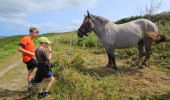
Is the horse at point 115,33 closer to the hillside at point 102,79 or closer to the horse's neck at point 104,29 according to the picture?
the horse's neck at point 104,29

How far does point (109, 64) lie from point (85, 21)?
168cm

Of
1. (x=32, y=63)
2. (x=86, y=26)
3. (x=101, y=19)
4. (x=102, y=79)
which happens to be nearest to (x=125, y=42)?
(x=101, y=19)

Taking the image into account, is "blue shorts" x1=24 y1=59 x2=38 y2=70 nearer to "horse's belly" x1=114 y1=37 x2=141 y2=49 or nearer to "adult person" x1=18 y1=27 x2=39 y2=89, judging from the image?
"adult person" x1=18 y1=27 x2=39 y2=89

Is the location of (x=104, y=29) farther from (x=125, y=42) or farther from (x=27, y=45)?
(x=27, y=45)

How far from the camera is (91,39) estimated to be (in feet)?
53.7

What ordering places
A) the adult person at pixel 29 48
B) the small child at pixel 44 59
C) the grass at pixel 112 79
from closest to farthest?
the grass at pixel 112 79
the small child at pixel 44 59
the adult person at pixel 29 48

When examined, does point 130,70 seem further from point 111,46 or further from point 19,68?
point 19,68

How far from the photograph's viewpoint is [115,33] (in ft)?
35.1

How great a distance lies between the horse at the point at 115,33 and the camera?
34.9 feet

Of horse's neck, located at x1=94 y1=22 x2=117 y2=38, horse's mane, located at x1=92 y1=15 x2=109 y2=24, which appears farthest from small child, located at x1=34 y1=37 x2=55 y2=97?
horse's mane, located at x1=92 y1=15 x2=109 y2=24

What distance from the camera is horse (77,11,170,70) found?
1063 cm

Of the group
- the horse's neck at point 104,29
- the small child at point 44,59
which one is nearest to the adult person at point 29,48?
the small child at point 44,59

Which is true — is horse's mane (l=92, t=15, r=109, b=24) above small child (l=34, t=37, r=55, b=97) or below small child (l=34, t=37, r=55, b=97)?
above

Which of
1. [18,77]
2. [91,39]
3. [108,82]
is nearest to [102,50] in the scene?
[91,39]
